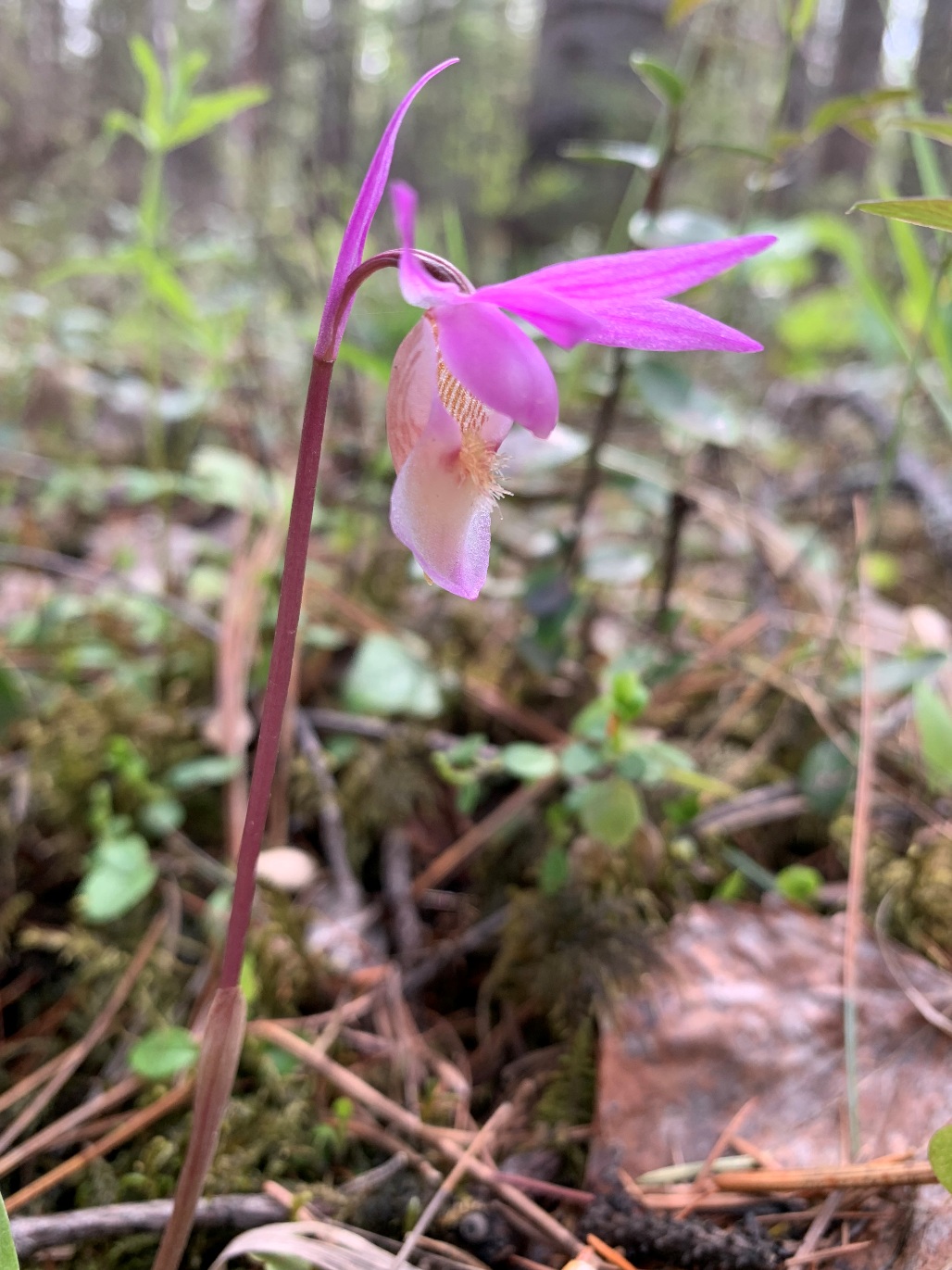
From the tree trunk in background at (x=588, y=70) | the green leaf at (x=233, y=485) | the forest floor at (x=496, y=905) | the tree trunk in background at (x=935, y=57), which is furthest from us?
the tree trunk in background at (x=588, y=70)

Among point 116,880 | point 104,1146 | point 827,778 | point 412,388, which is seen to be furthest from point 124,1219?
point 827,778

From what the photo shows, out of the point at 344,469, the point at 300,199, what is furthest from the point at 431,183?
the point at 344,469

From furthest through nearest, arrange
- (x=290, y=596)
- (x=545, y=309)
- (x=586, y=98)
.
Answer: (x=586, y=98) < (x=290, y=596) < (x=545, y=309)

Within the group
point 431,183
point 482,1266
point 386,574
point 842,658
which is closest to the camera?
point 482,1266

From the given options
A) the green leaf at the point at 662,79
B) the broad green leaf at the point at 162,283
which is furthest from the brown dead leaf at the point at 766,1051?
the broad green leaf at the point at 162,283

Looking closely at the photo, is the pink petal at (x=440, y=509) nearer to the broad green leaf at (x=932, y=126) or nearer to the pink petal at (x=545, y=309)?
the pink petal at (x=545, y=309)

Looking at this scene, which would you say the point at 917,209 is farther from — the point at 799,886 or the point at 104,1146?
the point at 104,1146

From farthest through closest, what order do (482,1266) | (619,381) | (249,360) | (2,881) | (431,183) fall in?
(431,183) → (249,360) → (619,381) → (2,881) → (482,1266)

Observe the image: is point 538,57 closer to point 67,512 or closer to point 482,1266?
point 67,512
